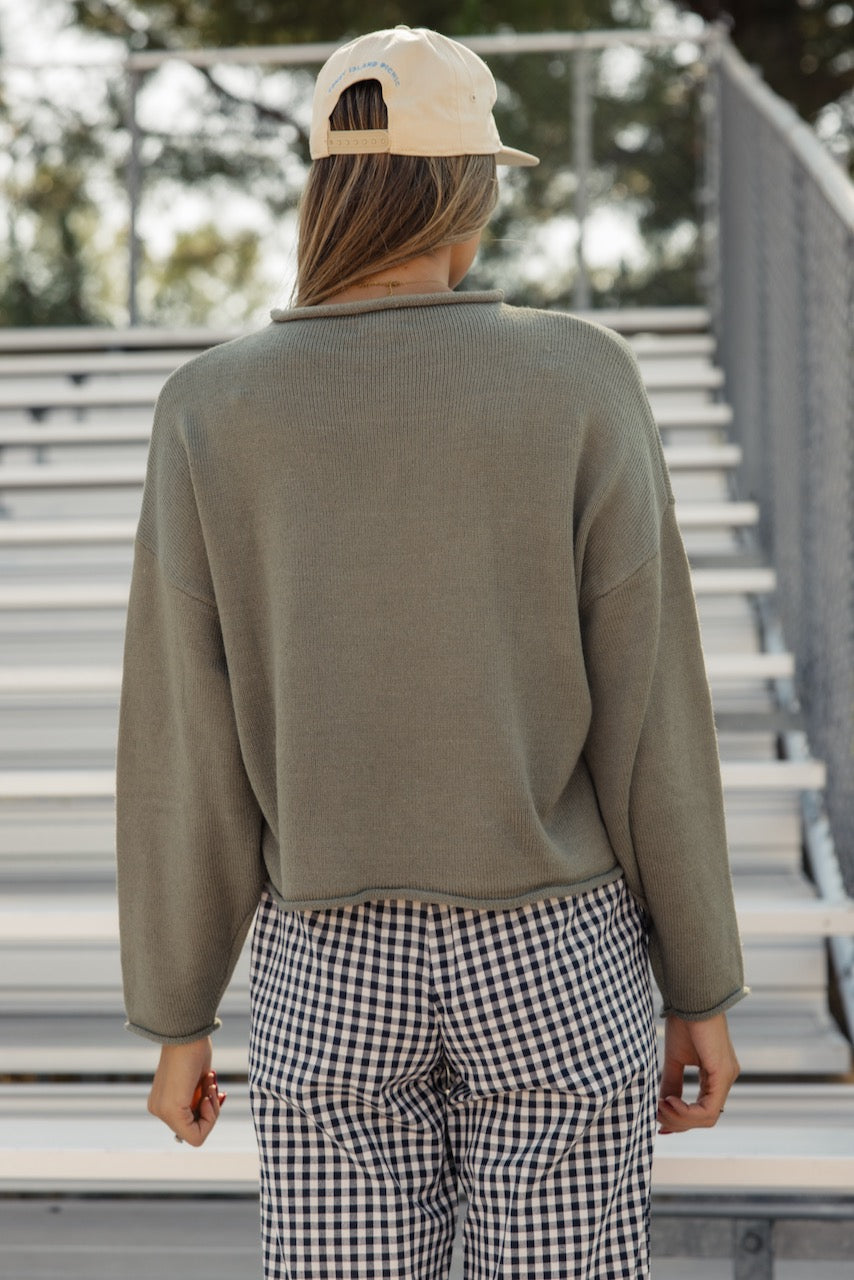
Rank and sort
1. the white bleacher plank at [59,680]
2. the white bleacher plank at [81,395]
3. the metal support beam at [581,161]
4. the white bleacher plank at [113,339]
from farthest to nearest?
the white bleacher plank at [113,339] < the metal support beam at [581,161] < the white bleacher plank at [81,395] < the white bleacher plank at [59,680]

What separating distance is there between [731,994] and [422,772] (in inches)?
13.4

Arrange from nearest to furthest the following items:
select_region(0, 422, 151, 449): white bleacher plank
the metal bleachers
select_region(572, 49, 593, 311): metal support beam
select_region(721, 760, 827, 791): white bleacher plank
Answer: the metal bleachers, select_region(721, 760, 827, 791): white bleacher plank, select_region(0, 422, 151, 449): white bleacher plank, select_region(572, 49, 593, 311): metal support beam

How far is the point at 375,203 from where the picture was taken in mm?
1089

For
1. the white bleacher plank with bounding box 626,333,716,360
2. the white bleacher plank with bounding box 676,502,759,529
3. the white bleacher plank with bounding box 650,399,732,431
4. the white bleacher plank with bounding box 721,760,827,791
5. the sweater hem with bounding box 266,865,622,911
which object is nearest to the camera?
the sweater hem with bounding box 266,865,622,911

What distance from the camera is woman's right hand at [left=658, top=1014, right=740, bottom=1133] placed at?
3.89 ft

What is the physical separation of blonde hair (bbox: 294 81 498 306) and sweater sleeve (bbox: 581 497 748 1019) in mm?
301

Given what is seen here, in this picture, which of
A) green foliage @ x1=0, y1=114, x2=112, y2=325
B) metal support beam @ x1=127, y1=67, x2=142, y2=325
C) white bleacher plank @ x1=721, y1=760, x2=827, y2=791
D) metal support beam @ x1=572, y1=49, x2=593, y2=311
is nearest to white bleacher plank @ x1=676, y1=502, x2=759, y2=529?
white bleacher plank @ x1=721, y1=760, x2=827, y2=791

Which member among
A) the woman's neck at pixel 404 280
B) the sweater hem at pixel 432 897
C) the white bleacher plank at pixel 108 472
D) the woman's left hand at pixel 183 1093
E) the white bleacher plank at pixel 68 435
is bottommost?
the white bleacher plank at pixel 108 472

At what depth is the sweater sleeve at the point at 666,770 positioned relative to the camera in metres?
1.12

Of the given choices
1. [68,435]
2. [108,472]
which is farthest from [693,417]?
[68,435]

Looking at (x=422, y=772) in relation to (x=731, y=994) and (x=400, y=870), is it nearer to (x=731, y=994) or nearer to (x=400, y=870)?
(x=400, y=870)

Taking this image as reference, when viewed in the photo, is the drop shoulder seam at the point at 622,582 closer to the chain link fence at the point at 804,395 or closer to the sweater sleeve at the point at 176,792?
→ the sweater sleeve at the point at 176,792

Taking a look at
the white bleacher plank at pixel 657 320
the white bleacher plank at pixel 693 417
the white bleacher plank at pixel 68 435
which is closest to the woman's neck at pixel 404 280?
the white bleacher plank at pixel 693 417

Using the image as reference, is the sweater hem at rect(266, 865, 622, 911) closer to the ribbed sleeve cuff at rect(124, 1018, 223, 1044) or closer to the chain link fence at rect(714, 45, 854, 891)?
the ribbed sleeve cuff at rect(124, 1018, 223, 1044)
